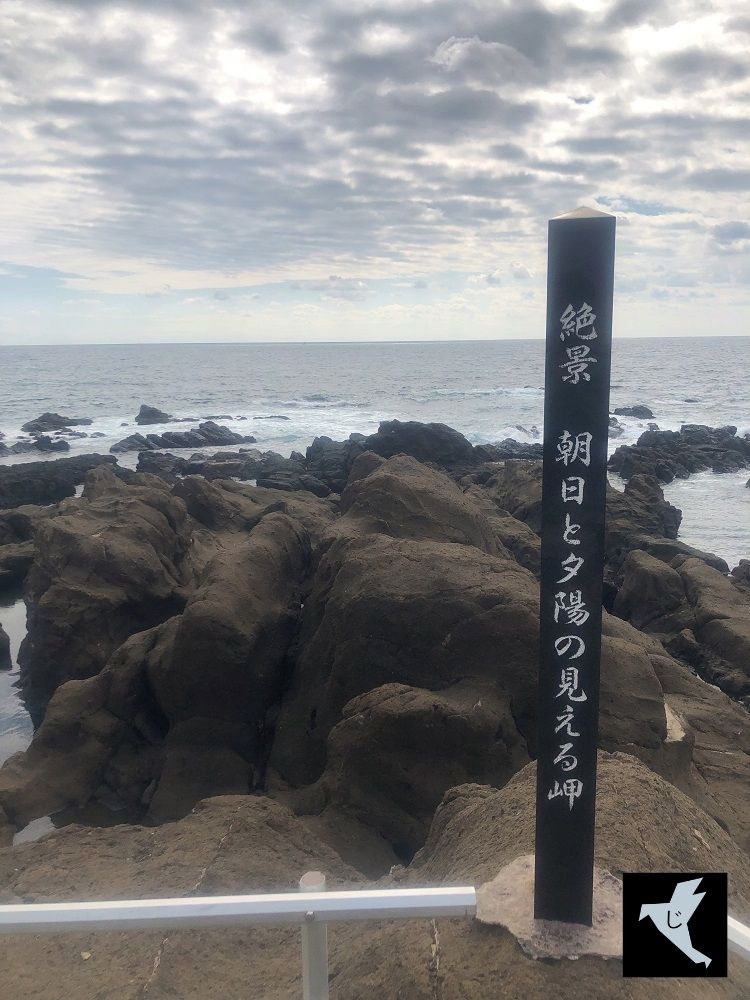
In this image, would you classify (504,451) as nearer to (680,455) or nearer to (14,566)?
(680,455)

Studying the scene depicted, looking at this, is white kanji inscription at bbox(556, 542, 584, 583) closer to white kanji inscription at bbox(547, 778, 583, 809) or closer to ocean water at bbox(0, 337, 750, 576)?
white kanji inscription at bbox(547, 778, 583, 809)

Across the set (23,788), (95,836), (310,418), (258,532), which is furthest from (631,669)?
(310,418)

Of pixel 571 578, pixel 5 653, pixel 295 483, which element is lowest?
pixel 5 653

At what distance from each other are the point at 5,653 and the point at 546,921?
10263 mm

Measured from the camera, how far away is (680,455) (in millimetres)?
29484

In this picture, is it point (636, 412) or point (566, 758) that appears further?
→ point (636, 412)

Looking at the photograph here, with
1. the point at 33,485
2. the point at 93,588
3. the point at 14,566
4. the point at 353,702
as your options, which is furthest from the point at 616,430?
the point at 353,702

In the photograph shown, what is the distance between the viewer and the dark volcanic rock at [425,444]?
2577cm

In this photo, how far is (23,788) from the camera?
7180mm

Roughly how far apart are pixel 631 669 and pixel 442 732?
1.67 m

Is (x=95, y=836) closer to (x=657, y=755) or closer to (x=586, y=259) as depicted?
(x=657, y=755)

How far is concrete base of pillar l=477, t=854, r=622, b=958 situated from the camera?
9.07ft

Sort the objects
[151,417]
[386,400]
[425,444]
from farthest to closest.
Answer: [386,400], [151,417], [425,444]

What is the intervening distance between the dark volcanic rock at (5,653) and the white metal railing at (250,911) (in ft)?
32.9
